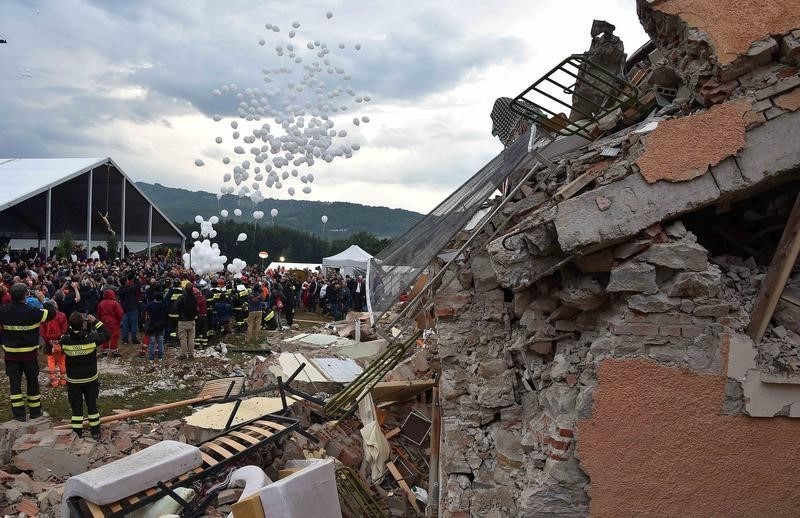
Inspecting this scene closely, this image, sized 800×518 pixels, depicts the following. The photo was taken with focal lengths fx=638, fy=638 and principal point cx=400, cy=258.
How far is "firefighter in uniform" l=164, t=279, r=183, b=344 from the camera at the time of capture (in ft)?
44.3

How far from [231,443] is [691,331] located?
176 inches

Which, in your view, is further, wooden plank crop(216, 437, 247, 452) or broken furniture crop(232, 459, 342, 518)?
wooden plank crop(216, 437, 247, 452)

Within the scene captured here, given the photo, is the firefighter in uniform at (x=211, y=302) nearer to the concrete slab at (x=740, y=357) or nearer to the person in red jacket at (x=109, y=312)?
the person in red jacket at (x=109, y=312)

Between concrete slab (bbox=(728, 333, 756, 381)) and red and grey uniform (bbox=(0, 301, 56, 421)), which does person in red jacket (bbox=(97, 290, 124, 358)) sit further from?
concrete slab (bbox=(728, 333, 756, 381))

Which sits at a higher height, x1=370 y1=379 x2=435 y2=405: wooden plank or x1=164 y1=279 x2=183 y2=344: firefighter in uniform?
x1=164 y1=279 x2=183 y2=344: firefighter in uniform

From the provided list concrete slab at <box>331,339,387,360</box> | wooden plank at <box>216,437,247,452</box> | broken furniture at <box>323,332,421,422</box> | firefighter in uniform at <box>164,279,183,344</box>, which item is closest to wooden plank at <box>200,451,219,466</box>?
wooden plank at <box>216,437,247,452</box>

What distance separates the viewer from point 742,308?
432 centimetres

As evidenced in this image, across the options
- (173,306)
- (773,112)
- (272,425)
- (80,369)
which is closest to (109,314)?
(173,306)

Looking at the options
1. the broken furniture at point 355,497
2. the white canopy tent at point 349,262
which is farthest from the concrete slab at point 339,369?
the white canopy tent at point 349,262

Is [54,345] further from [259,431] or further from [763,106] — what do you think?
[763,106]

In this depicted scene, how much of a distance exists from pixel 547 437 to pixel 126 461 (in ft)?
11.7

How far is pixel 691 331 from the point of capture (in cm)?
423

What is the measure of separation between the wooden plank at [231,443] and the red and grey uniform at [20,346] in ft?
10.8

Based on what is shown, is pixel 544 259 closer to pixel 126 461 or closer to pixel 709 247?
pixel 709 247
